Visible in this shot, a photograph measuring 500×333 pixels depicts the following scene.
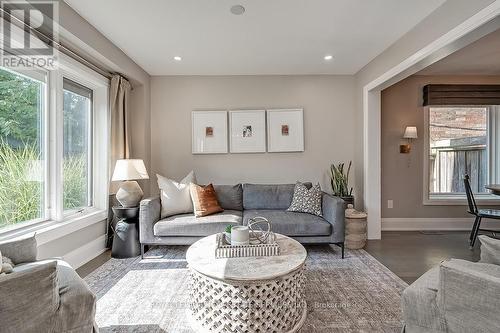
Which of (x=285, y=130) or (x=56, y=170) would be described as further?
(x=285, y=130)

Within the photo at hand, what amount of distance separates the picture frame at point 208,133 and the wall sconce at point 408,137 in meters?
2.95

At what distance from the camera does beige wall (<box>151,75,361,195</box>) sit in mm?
4277

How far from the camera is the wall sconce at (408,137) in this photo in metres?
4.15

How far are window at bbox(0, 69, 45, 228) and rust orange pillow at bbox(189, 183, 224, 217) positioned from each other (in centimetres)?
158

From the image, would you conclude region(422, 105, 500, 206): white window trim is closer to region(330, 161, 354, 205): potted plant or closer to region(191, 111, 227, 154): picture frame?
region(330, 161, 354, 205): potted plant

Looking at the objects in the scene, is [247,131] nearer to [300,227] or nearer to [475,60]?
[300,227]

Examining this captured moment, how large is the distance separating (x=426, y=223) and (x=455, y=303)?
3796 millimetres

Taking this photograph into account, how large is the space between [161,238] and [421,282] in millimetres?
2634

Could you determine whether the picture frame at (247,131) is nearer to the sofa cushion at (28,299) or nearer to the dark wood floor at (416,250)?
the dark wood floor at (416,250)

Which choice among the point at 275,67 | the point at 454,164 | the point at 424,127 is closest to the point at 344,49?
the point at 275,67

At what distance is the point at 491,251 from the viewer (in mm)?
1592

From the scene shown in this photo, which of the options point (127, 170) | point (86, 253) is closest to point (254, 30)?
point (127, 170)

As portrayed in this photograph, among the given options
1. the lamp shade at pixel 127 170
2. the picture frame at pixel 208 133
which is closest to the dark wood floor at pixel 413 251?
the lamp shade at pixel 127 170

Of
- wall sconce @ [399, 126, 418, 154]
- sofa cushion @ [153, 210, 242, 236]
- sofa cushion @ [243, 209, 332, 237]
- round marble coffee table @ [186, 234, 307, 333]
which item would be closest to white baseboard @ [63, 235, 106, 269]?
sofa cushion @ [153, 210, 242, 236]
